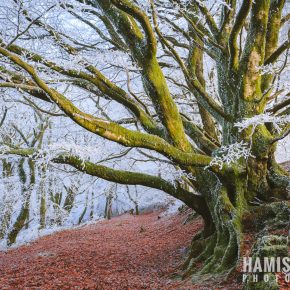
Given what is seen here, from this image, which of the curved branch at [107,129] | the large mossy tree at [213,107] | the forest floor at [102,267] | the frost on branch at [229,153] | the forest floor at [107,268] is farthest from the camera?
the forest floor at [102,267]

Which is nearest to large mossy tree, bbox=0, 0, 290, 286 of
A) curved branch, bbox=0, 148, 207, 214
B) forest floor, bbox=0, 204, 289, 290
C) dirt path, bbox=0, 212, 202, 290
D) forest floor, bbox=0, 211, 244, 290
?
curved branch, bbox=0, 148, 207, 214

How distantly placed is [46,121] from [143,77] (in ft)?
31.7

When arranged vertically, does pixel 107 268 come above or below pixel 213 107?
below

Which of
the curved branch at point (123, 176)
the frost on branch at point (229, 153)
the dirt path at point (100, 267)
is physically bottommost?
the dirt path at point (100, 267)

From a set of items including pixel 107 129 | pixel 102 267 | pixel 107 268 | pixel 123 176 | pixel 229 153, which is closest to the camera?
pixel 107 129

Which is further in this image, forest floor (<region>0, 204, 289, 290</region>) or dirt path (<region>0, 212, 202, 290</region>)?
dirt path (<region>0, 212, 202, 290</region>)

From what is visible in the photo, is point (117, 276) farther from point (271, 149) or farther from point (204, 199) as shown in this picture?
point (271, 149)

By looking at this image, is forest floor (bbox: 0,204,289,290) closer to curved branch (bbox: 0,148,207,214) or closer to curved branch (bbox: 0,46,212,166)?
curved branch (bbox: 0,148,207,214)

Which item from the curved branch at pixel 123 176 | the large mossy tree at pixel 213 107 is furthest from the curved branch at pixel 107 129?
the curved branch at pixel 123 176

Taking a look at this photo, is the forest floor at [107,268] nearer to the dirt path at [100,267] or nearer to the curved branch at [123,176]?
the dirt path at [100,267]

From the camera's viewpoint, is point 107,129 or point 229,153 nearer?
point 107,129

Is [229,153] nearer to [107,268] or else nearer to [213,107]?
[213,107]

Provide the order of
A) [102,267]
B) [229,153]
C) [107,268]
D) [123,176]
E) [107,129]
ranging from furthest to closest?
1. [102,267]
2. [107,268]
3. [123,176]
4. [229,153]
5. [107,129]

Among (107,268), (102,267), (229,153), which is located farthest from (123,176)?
(102,267)
